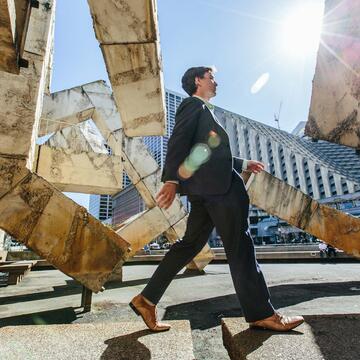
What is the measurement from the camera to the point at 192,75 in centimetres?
221

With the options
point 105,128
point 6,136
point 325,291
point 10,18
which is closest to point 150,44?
point 10,18

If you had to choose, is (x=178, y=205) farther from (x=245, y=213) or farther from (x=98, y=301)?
(x=245, y=213)

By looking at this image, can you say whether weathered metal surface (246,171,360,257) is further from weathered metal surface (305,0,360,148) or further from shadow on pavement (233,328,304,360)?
shadow on pavement (233,328,304,360)

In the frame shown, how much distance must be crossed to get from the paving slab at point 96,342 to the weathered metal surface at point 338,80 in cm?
181

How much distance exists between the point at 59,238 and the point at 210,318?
156cm

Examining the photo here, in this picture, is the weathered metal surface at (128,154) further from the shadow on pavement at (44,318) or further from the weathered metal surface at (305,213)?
the shadow on pavement at (44,318)

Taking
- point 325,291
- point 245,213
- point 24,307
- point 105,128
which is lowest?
point 24,307

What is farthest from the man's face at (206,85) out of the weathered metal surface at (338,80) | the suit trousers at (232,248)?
the weathered metal surface at (338,80)

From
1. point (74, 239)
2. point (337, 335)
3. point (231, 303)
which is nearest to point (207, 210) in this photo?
point (337, 335)

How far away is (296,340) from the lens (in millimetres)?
1390

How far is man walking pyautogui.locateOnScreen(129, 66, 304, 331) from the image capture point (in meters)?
1.60

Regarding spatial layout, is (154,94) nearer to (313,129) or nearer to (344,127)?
(313,129)

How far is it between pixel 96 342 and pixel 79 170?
15.5 feet

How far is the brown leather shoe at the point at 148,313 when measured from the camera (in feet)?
5.32
